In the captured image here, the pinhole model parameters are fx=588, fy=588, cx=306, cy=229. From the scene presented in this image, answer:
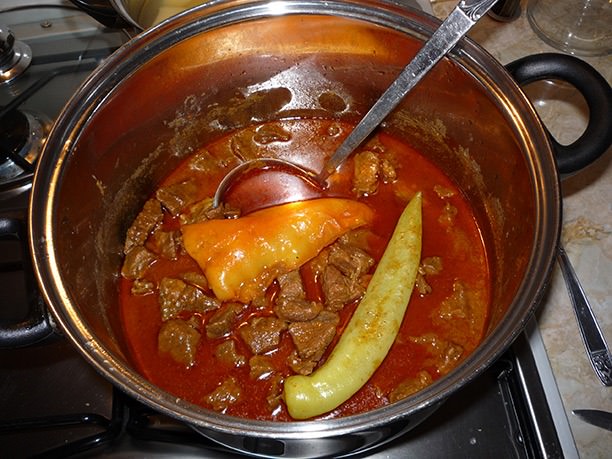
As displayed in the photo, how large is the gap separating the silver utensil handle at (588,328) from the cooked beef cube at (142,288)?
3.69 feet

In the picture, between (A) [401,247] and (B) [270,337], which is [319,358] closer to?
(B) [270,337]

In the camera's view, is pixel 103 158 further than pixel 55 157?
Yes

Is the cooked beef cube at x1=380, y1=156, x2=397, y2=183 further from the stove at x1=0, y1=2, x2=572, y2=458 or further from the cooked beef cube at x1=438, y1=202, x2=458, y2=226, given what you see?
the stove at x1=0, y1=2, x2=572, y2=458

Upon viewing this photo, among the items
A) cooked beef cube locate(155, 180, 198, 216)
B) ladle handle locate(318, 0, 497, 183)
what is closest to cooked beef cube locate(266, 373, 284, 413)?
cooked beef cube locate(155, 180, 198, 216)

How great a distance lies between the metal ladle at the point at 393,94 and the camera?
4.45 ft

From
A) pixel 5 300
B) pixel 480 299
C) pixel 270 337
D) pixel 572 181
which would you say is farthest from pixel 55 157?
pixel 572 181

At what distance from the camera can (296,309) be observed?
4.92 feet

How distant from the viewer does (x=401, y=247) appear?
157 cm

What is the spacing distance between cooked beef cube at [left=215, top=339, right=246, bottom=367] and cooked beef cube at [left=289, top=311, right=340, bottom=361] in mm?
145

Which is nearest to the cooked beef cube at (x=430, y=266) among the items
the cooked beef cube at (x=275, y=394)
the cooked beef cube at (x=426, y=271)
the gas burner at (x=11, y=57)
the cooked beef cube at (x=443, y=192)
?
the cooked beef cube at (x=426, y=271)

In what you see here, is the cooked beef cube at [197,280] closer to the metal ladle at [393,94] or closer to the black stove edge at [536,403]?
the metal ladle at [393,94]

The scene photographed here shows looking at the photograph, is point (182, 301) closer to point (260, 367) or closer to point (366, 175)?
point (260, 367)

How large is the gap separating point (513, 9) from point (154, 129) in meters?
1.38

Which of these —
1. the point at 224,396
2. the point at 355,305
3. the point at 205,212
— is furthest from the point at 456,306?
the point at 205,212
